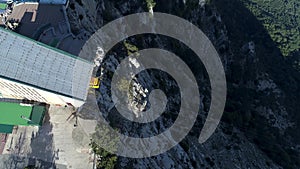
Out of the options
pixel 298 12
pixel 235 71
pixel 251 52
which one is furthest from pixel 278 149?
pixel 298 12

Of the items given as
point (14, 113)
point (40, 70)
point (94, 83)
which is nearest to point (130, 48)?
point (94, 83)

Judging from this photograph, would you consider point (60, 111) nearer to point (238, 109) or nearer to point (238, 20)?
point (238, 109)

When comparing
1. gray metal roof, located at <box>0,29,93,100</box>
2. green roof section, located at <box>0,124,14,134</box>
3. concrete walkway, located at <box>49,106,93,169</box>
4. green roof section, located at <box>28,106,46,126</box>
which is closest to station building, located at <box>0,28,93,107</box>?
gray metal roof, located at <box>0,29,93,100</box>

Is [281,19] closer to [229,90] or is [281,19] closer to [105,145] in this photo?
[229,90]

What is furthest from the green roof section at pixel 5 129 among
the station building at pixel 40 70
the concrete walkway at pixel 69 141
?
the station building at pixel 40 70

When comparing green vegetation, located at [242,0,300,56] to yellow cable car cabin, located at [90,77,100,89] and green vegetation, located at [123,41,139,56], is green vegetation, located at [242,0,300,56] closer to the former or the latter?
green vegetation, located at [123,41,139,56]

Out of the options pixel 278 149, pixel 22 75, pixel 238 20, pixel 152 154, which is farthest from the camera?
pixel 238 20
